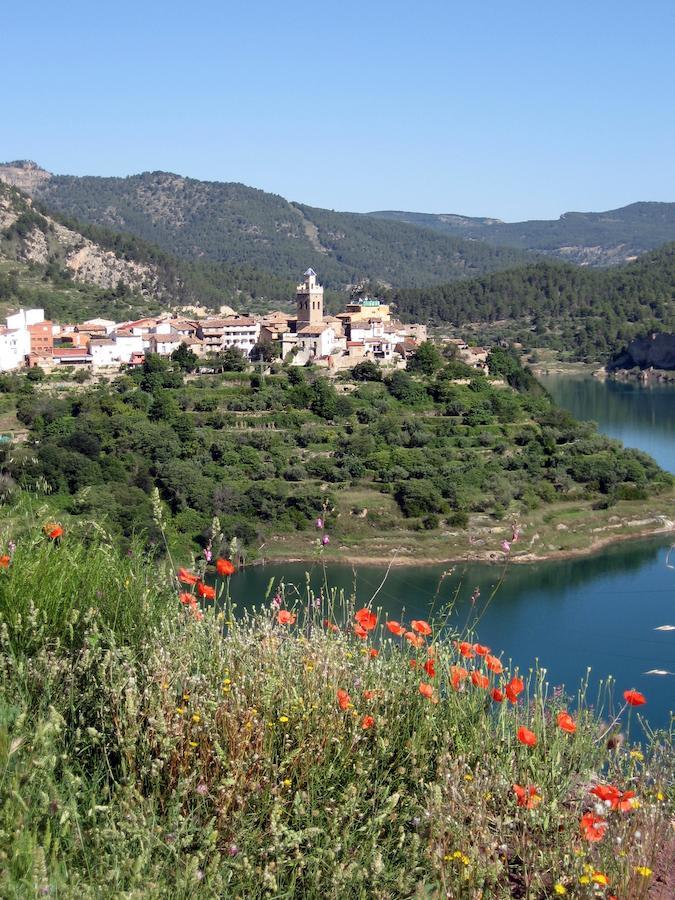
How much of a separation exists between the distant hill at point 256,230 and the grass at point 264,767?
235ft

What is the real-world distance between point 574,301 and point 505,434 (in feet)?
106

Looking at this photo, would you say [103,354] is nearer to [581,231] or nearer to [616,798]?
[616,798]

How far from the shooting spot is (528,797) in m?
1.64

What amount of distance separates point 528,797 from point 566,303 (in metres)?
50.2

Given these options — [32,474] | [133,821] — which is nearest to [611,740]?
[133,821]

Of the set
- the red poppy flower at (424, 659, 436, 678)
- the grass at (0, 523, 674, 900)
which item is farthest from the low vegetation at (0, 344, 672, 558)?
the red poppy flower at (424, 659, 436, 678)

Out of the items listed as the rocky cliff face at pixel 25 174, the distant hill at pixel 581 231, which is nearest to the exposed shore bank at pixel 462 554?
the rocky cliff face at pixel 25 174

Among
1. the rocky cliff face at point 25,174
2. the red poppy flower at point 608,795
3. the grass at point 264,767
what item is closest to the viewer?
the grass at point 264,767

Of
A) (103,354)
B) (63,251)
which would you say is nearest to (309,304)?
(103,354)

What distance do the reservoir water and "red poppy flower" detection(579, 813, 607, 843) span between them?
7.28m

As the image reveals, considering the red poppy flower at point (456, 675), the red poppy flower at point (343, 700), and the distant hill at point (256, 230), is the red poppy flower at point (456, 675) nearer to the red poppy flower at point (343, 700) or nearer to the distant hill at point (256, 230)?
the red poppy flower at point (343, 700)

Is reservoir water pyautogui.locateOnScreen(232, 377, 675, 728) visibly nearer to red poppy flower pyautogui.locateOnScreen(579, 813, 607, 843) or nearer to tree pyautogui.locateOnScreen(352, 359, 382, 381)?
tree pyautogui.locateOnScreen(352, 359, 382, 381)

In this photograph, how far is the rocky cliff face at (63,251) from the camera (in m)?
36.4

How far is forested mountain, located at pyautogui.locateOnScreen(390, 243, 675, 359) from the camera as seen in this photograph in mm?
45156
